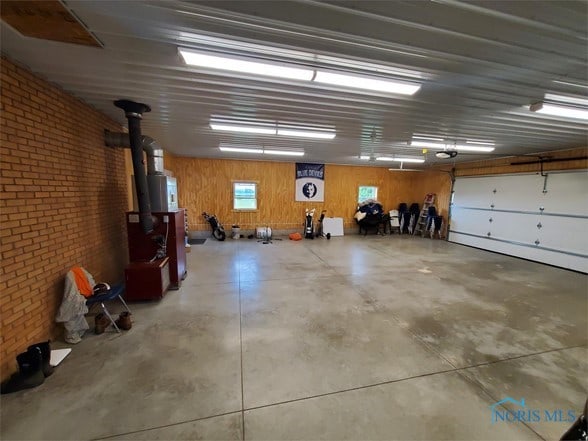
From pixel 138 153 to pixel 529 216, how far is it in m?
8.78

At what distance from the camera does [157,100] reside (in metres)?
3.15

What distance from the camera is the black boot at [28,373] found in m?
1.93

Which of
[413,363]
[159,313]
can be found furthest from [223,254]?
[413,363]

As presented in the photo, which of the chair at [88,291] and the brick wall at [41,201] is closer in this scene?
the brick wall at [41,201]

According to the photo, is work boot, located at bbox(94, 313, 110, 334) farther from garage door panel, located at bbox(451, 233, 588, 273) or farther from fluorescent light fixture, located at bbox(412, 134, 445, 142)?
garage door panel, located at bbox(451, 233, 588, 273)

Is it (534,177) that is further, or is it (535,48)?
(534,177)

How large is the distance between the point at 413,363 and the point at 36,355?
3307 millimetres

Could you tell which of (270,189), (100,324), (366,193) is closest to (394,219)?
(366,193)

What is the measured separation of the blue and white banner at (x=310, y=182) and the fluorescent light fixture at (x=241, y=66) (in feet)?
21.4

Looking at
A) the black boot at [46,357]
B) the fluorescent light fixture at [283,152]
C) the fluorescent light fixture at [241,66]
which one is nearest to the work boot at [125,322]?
the black boot at [46,357]

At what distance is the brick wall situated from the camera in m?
2.09

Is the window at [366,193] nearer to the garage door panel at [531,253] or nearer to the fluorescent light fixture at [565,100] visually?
the garage door panel at [531,253]

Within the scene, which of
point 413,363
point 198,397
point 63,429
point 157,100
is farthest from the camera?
point 157,100

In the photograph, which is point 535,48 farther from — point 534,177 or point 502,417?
point 534,177
